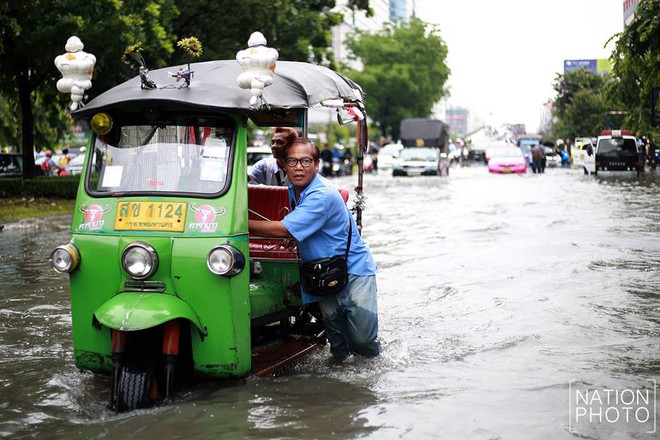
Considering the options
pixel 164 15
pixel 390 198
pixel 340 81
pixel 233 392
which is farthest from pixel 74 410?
pixel 390 198

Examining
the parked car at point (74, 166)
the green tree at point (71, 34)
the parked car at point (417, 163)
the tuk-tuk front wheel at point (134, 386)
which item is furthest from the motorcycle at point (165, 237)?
the parked car at point (417, 163)

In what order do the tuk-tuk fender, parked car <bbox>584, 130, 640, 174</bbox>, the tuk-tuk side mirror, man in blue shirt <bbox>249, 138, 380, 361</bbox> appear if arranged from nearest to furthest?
the tuk-tuk fender
man in blue shirt <bbox>249, 138, 380, 361</bbox>
the tuk-tuk side mirror
parked car <bbox>584, 130, 640, 174</bbox>

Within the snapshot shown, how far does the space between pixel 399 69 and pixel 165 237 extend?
274 feet

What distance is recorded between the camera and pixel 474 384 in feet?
22.6

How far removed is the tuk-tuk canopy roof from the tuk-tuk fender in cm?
124

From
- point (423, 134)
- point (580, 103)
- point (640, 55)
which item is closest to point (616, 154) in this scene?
point (423, 134)

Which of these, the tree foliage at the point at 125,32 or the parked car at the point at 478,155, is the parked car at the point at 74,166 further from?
the parked car at the point at 478,155

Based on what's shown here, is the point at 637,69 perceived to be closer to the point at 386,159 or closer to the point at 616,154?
the point at 616,154

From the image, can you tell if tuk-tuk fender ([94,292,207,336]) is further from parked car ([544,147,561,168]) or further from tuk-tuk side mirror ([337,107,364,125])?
parked car ([544,147,561,168])

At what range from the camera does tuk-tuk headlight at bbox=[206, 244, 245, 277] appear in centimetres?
596

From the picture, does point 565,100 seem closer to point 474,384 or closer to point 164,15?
point 164,15

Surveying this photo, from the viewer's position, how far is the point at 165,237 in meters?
6.12

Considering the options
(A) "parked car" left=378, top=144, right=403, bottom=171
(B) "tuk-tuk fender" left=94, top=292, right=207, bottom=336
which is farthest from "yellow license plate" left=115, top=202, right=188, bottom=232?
(A) "parked car" left=378, top=144, right=403, bottom=171

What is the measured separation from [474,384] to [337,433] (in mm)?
1507
